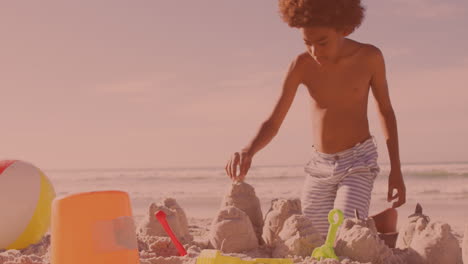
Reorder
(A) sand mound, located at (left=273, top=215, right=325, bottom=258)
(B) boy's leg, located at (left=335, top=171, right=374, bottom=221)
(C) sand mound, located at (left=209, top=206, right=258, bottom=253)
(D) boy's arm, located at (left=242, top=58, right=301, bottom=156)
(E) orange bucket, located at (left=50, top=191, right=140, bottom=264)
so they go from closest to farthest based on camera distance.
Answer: (E) orange bucket, located at (left=50, top=191, right=140, bottom=264)
(A) sand mound, located at (left=273, top=215, right=325, bottom=258)
(C) sand mound, located at (left=209, top=206, right=258, bottom=253)
(D) boy's arm, located at (left=242, top=58, right=301, bottom=156)
(B) boy's leg, located at (left=335, top=171, right=374, bottom=221)

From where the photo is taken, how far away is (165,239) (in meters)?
3.10

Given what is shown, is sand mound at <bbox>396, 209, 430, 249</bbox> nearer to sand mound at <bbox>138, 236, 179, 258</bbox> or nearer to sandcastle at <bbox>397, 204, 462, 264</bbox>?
sandcastle at <bbox>397, 204, 462, 264</bbox>

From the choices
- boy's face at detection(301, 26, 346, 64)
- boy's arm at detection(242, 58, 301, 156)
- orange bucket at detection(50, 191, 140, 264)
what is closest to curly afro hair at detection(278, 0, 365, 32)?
boy's face at detection(301, 26, 346, 64)

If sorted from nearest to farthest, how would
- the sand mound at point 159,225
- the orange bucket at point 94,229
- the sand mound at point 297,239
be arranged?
the orange bucket at point 94,229, the sand mound at point 297,239, the sand mound at point 159,225

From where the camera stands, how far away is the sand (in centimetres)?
266

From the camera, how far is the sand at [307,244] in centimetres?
266

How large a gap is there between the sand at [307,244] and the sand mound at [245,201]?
0.28m

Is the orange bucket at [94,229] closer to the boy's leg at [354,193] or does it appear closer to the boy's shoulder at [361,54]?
the boy's leg at [354,193]

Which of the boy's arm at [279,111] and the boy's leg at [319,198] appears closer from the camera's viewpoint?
the boy's arm at [279,111]

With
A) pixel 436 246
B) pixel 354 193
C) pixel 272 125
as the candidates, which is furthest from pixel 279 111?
pixel 436 246

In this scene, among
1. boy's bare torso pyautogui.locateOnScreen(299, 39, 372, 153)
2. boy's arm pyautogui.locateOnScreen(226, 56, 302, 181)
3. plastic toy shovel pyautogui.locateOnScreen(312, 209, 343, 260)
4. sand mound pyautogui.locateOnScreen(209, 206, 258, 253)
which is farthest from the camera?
boy's bare torso pyautogui.locateOnScreen(299, 39, 372, 153)

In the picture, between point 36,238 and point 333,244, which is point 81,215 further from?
point 36,238

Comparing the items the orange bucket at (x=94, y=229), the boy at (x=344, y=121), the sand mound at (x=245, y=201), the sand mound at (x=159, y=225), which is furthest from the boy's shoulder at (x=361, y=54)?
the orange bucket at (x=94, y=229)

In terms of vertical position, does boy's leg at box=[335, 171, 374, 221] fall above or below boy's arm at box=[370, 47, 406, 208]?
below
